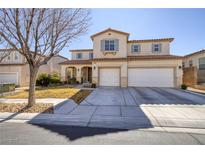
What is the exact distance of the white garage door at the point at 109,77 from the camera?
17906 mm

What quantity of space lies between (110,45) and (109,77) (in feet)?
13.7

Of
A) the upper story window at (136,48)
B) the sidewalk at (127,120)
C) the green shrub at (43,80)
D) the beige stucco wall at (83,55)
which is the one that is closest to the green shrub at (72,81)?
the beige stucco wall at (83,55)

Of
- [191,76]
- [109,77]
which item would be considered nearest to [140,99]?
[109,77]

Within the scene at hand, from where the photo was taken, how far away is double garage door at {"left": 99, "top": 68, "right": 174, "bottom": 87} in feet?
55.9

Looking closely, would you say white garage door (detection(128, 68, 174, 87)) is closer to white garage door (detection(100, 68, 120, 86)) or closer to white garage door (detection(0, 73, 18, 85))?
white garage door (detection(100, 68, 120, 86))

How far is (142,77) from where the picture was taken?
17.4 meters

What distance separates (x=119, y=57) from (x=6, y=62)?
1780 centimetres

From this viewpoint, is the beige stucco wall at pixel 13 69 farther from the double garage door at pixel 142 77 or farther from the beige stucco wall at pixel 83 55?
the double garage door at pixel 142 77

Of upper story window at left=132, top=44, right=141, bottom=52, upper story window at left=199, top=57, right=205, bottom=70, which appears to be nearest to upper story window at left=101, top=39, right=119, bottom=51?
upper story window at left=132, top=44, right=141, bottom=52

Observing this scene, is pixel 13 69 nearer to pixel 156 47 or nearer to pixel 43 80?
pixel 43 80

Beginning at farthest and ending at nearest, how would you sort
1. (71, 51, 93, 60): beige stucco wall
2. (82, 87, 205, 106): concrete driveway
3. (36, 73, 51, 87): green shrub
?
1. (71, 51, 93, 60): beige stucco wall
2. (36, 73, 51, 87): green shrub
3. (82, 87, 205, 106): concrete driveway

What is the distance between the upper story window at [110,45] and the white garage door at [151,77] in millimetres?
3434
